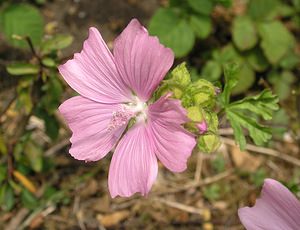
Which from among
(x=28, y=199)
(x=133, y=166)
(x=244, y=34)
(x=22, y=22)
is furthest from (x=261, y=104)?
(x=22, y=22)

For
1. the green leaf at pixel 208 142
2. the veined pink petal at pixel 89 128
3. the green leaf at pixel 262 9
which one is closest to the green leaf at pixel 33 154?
the veined pink petal at pixel 89 128

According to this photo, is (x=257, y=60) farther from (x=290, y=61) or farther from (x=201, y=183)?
(x=201, y=183)

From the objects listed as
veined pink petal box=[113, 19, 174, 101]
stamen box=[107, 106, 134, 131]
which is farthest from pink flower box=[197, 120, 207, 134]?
stamen box=[107, 106, 134, 131]

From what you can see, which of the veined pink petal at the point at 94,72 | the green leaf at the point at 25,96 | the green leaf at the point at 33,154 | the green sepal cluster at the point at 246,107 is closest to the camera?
the veined pink petal at the point at 94,72

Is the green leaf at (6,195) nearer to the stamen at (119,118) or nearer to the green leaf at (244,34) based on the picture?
the stamen at (119,118)

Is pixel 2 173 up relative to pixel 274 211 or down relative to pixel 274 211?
down

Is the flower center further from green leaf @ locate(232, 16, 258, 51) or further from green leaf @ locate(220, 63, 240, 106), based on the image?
green leaf @ locate(232, 16, 258, 51)
